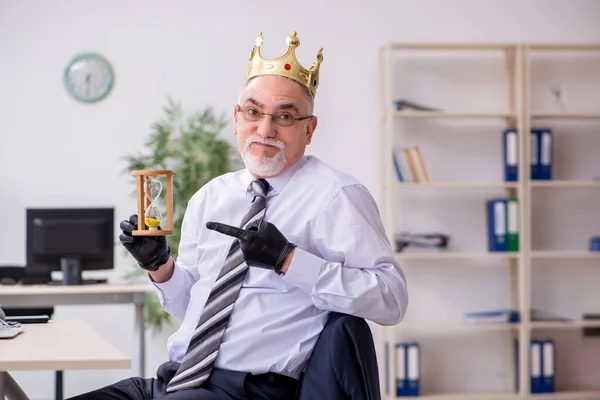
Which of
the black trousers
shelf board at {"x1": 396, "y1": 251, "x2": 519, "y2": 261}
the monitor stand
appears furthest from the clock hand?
the black trousers

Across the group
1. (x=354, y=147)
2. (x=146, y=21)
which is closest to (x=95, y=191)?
(x=146, y=21)

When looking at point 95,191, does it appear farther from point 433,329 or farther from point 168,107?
point 433,329

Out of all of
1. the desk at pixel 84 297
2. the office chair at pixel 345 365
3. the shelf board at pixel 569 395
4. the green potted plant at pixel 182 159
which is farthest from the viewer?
the shelf board at pixel 569 395

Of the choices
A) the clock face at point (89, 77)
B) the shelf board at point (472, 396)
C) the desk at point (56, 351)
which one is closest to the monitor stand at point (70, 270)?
the clock face at point (89, 77)

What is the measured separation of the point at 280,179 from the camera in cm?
213

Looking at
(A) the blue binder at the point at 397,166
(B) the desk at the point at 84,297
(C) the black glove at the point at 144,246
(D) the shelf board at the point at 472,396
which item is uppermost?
(A) the blue binder at the point at 397,166

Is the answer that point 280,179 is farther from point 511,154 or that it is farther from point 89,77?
point 89,77

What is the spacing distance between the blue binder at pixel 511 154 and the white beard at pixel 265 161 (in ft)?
10.9

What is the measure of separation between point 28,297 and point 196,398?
2626 mm

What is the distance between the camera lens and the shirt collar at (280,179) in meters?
2.12

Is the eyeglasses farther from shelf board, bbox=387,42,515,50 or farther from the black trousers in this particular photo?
shelf board, bbox=387,42,515,50

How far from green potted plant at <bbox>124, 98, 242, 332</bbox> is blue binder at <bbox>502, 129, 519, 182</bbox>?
64.2 inches

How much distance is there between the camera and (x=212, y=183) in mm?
2240

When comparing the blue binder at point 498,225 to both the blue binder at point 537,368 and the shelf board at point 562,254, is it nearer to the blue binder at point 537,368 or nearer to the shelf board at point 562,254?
the shelf board at point 562,254
